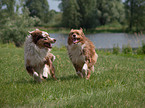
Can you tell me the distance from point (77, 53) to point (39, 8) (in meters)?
62.1

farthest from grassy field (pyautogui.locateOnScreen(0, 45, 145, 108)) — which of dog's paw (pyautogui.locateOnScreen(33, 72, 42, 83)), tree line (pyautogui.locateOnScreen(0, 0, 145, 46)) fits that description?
tree line (pyautogui.locateOnScreen(0, 0, 145, 46))

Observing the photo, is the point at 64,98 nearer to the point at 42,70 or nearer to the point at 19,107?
the point at 19,107

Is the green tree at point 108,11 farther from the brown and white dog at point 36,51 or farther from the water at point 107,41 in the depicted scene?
the brown and white dog at point 36,51

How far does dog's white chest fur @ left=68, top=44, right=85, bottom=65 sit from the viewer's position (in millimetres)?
5656

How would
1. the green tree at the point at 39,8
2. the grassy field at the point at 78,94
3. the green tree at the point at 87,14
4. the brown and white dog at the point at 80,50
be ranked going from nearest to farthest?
the grassy field at the point at 78,94, the brown and white dog at the point at 80,50, the green tree at the point at 87,14, the green tree at the point at 39,8

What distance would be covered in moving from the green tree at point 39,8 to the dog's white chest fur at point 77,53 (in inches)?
2316

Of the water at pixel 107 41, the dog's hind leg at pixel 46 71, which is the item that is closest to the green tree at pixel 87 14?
the water at pixel 107 41

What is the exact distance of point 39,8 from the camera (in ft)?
213

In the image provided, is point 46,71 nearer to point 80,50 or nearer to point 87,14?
point 80,50

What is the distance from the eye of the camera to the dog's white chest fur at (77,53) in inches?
223

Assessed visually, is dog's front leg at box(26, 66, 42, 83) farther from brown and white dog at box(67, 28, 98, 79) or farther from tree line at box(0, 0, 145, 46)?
tree line at box(0, 0, 145, 46)

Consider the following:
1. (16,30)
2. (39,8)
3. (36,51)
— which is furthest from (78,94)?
(39,8)

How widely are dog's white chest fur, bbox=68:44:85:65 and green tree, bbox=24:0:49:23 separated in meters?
58.8

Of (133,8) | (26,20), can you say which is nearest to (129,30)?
(133,8)
